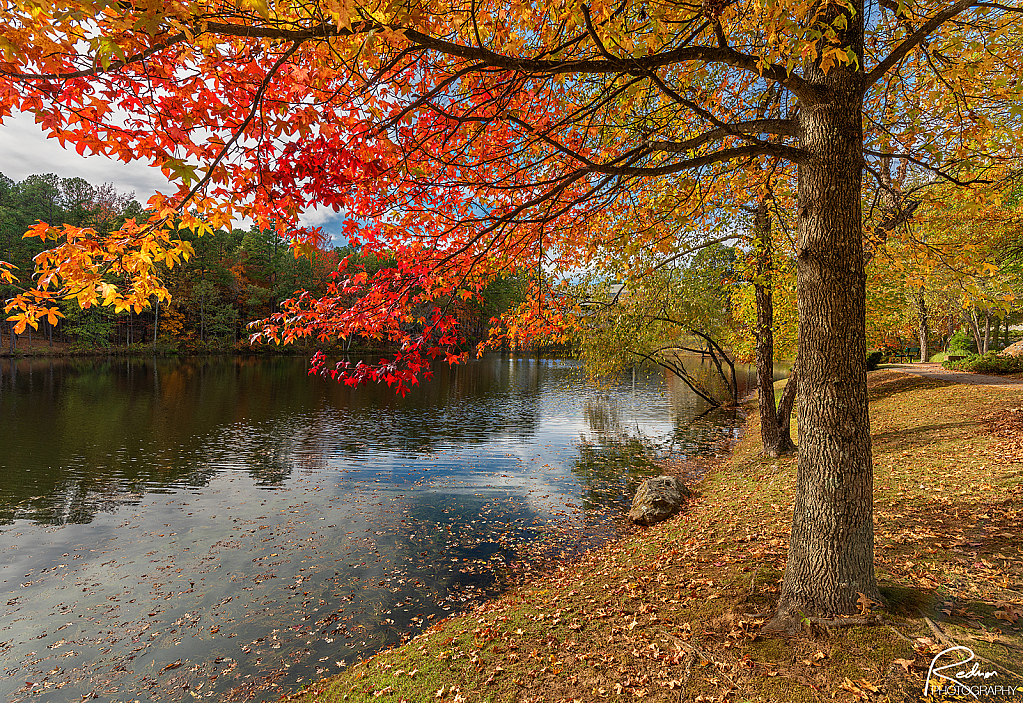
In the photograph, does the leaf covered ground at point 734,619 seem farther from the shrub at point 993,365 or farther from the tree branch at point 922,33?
the shrub at point 993,365

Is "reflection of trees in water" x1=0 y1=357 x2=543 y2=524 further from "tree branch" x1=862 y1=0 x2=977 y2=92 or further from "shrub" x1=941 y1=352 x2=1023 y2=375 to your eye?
"shrub" x1=941 y1=352 x2=1023 y2=375

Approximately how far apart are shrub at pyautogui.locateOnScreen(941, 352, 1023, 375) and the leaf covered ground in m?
18.2

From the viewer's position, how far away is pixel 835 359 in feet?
13.4

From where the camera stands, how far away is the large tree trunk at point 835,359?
4055mm

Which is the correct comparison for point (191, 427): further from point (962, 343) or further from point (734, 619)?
point (962, 343)

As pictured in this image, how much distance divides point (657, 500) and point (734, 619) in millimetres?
6051

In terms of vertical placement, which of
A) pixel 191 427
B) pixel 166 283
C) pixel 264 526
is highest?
pixel 166 283

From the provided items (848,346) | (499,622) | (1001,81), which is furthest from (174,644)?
(1001,81)

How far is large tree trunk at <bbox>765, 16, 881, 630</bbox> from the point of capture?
4.05 m

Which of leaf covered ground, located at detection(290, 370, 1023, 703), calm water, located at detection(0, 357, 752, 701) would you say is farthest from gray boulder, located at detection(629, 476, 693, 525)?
leaf covered ground, located at detection(290, 370, 1023, 703)
